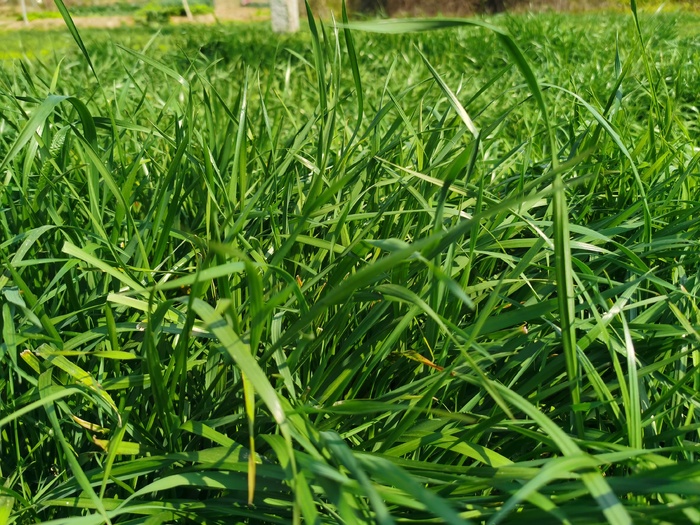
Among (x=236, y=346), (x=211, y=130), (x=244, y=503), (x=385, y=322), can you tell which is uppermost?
(x=211, y=130)

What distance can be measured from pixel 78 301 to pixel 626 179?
1.14 metres

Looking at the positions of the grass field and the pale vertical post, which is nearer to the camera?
the grass field

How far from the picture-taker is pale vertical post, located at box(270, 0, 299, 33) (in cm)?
788

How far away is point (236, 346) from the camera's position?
0.67 meters

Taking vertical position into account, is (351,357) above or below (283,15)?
below

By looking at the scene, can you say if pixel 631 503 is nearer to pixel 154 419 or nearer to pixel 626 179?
pixel 154 419

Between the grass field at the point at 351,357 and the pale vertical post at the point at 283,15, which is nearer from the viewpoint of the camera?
the grass field at the point at 351,357

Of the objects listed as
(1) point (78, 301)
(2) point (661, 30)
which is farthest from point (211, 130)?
(2) point (661, 30)

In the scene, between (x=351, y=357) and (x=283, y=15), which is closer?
(x=351, y=357)

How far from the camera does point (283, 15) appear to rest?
26.1 ft

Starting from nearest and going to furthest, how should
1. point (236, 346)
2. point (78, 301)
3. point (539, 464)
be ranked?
point (236, 346) < point (539, 464) < point (78, 301)

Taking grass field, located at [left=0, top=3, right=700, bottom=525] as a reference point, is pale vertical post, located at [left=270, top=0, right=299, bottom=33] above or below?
above

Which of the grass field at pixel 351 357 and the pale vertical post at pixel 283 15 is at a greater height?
the pale vertical post at pixel 283 15

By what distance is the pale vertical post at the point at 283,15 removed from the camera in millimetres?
7883
